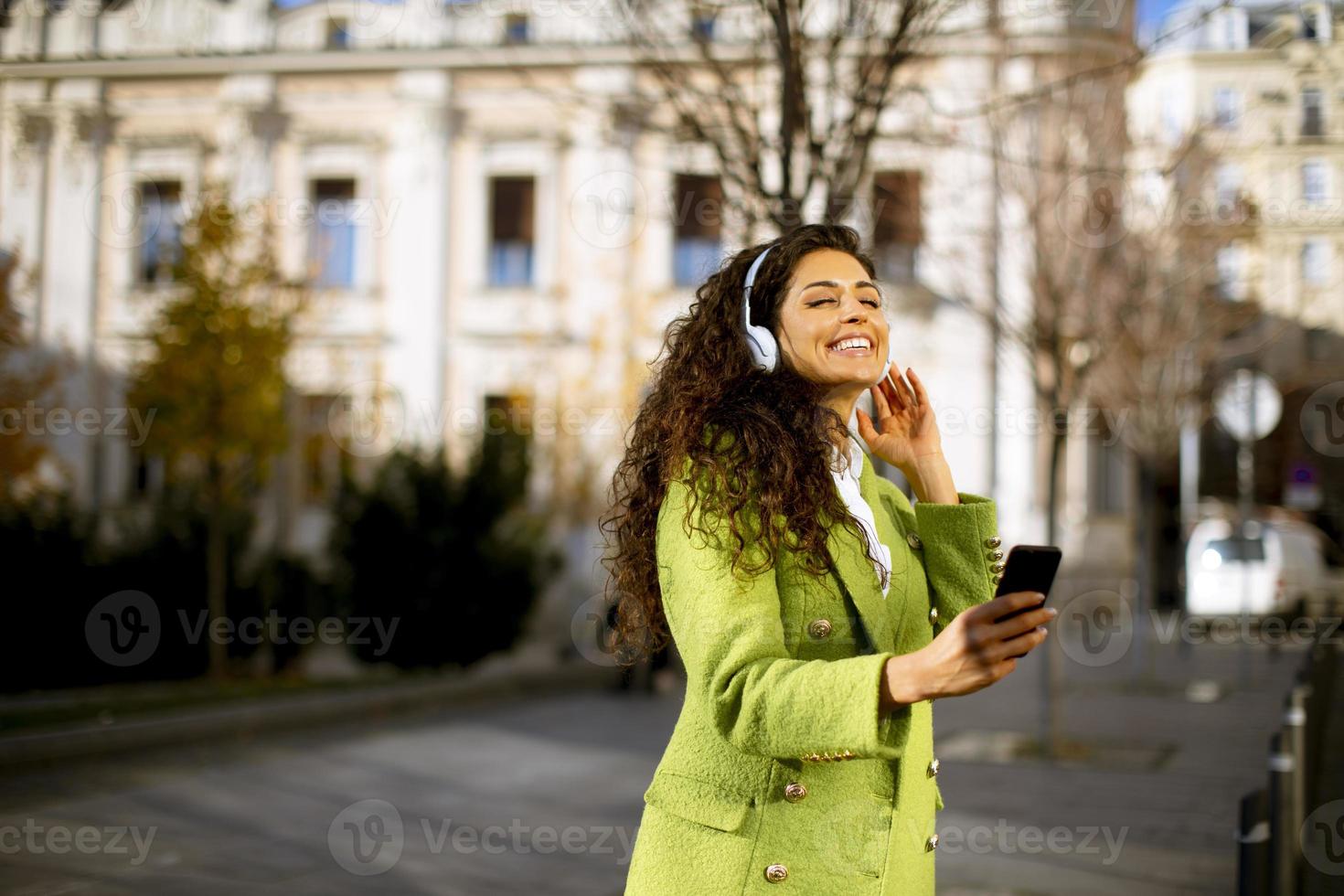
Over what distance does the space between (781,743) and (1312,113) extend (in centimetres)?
1493

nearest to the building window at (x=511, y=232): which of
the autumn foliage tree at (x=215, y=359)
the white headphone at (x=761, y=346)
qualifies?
the autumn foliage tree at (x=215, y=359)

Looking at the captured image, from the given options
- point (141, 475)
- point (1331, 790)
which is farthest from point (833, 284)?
point (141, 475)

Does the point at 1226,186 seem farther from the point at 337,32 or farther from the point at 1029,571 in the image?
the point at 337,32

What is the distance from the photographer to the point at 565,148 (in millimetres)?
26578

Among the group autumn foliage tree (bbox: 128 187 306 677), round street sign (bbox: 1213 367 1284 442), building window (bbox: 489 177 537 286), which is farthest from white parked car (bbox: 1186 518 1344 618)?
autumn foliage tree (bbox: 128 187 306 677)

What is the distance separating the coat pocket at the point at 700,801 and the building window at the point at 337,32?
26.7 meters

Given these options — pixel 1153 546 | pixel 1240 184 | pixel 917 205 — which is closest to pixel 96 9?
pixel 917 205

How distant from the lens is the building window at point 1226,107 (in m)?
14.0

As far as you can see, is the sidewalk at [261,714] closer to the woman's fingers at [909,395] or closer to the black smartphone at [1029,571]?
the woman's fingers at [909,395]

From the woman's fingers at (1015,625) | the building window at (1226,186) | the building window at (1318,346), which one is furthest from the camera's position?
the building window at (1318,346)

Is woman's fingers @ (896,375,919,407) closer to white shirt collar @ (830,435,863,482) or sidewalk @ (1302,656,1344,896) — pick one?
white shirt collar @ (830,435,863,482)

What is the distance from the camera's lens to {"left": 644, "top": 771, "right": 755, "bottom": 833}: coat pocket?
2.11 meters

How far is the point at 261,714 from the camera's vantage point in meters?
10.6

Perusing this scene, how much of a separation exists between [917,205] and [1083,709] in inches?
196
